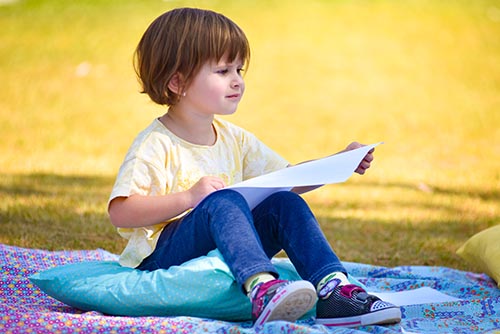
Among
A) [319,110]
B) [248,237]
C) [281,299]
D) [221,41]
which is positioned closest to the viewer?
[281,299]

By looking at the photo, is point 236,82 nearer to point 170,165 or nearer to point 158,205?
point 170,165

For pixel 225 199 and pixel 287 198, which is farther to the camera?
pixel 287 198

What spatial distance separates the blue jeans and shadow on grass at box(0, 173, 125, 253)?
1.15 meters

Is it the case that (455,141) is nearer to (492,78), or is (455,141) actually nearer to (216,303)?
(492,78)

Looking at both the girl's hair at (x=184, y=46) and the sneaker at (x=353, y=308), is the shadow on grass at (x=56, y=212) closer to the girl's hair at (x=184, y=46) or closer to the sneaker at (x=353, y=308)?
the girl's hair at (x=184, y=46)

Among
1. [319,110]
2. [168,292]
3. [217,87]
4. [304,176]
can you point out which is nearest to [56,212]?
[217,87]

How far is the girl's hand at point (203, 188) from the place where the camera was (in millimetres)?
2264

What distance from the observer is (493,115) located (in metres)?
7.45

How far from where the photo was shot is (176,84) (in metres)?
2.51

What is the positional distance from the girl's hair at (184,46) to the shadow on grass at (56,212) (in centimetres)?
116

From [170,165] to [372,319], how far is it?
76 cm

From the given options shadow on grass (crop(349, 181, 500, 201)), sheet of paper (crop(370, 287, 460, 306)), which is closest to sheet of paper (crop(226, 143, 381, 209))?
sheet of paper (crop(370, 287, 460, 306))

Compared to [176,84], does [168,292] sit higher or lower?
lower

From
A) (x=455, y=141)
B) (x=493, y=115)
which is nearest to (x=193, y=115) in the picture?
(x=455, y=141)
